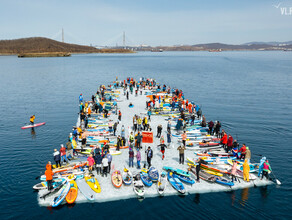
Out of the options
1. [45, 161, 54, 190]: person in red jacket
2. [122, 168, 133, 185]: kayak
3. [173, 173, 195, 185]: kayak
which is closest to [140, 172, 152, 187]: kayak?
[122, 168, 133, 185]: kayak

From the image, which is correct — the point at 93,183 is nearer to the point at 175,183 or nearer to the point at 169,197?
the point at 169,197

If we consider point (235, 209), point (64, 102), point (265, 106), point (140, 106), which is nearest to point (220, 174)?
point (235, 209)

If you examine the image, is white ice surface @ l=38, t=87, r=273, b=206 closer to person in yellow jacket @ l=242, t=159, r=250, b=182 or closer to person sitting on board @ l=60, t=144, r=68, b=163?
person in yellow jacket @ l=242, t=159, r=250, b=182

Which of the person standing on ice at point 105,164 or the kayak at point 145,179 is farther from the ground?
the person standing on ice at point 105,164

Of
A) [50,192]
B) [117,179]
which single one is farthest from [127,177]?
[50,192]

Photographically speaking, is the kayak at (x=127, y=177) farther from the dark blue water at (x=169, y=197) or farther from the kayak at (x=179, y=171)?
the kayak at (x=179, y=171)

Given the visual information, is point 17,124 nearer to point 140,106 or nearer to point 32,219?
point 140,106

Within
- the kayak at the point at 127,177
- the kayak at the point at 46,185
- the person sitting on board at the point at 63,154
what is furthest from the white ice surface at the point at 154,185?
the person sitting on board at the point at 63,154
